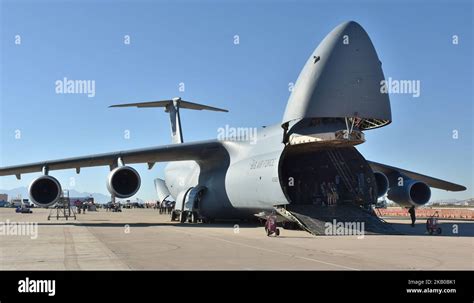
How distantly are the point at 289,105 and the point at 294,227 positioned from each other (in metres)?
5.19

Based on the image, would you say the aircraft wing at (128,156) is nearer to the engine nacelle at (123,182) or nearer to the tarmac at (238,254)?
the engine nacelle at (123,182)

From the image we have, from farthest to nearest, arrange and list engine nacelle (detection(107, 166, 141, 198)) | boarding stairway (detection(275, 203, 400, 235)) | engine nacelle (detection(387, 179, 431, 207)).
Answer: engine nacelle (detection(387, 179, 431, 207)) < engine nacelle (detection(107, 166, 141, 198)) < boarding stairway (detection(275, 203, 400, 235))

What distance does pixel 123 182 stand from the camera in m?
24.4

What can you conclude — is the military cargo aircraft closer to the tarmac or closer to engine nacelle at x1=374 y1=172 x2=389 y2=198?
engine nacelle at x1=374 y1=172 x2=389 y2=198

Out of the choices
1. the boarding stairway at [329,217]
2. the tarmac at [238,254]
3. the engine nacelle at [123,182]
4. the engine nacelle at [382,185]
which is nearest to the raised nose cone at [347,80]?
the boarding stairway at [329,217]

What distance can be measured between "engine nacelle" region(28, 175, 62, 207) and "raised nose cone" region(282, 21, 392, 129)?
12.4m

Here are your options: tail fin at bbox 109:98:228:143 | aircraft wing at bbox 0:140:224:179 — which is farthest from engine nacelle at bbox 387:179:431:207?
tail fin at bbox 109:98:228:143

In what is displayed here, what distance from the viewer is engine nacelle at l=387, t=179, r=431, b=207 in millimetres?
25172

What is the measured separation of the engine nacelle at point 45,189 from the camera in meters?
24.2

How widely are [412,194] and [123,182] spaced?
13.5 m

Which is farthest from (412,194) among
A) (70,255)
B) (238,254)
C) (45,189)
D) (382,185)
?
(70,255)
